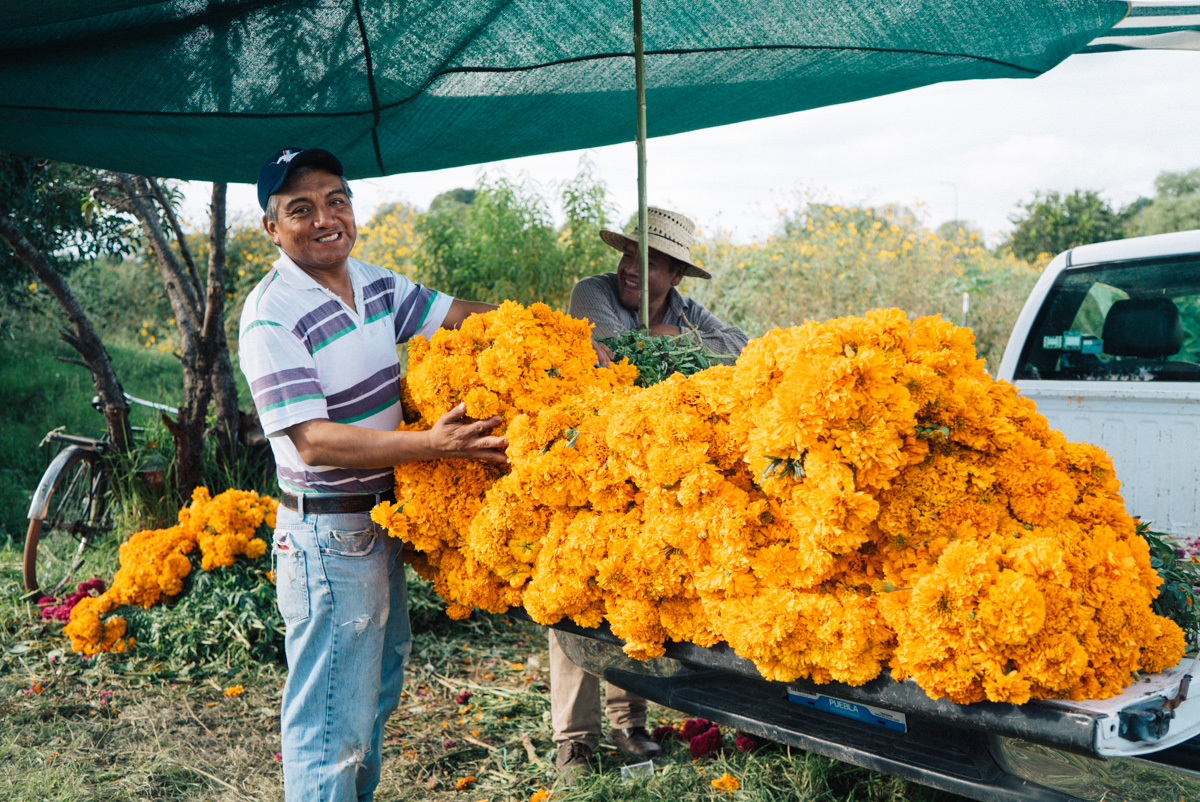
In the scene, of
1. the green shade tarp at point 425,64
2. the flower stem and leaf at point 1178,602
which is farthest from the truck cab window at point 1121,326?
the flower stem and leaf at point 1178,602

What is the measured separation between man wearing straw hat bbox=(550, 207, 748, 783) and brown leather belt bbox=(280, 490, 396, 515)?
105 centimetres

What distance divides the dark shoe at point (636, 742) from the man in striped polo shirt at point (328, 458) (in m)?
1.37

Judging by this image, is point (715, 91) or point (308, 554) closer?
point (308, 554)

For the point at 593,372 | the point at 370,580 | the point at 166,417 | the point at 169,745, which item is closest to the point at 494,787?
the point at 370,580

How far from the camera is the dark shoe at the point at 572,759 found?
10.7 feet

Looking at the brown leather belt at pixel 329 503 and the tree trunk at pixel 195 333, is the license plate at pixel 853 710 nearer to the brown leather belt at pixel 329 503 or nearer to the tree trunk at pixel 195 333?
the brown leather belt at pixel 329 503

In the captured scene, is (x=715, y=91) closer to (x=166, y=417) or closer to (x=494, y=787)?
(x=494, y=787)

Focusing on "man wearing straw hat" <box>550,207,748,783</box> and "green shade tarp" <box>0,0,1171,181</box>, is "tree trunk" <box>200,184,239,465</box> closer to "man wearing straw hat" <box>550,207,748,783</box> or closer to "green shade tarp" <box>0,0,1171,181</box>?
"green shade tarp" <box>0,0,1171,181</box>

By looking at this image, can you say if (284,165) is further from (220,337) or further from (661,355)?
(220,337)

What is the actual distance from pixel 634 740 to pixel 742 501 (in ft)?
6.44

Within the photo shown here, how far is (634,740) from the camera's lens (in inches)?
137

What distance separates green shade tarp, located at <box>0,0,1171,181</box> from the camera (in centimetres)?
335

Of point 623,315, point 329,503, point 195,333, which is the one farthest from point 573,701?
point 195,333

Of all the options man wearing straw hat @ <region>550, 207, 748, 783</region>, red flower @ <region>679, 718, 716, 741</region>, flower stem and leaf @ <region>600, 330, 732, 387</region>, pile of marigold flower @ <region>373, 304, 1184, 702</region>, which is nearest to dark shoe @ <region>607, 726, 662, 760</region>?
man wearing straw hat @ <region>550, 207, 748, 783</region>
